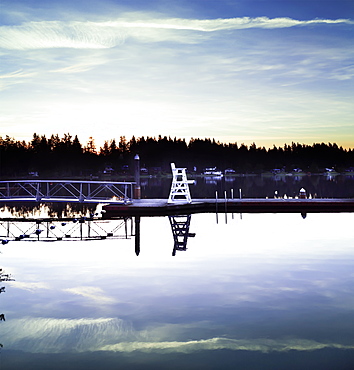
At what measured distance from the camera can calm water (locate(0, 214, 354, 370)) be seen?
16.7m

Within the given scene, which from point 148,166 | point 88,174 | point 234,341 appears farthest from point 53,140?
point 234,341

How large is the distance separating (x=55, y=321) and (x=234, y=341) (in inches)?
284

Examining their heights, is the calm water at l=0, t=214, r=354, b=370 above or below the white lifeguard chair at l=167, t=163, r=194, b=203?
below

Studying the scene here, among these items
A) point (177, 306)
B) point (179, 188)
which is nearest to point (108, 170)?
point (179, 188)

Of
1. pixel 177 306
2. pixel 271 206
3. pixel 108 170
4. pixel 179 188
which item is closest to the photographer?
pixel 177 306

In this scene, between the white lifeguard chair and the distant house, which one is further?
the distant house

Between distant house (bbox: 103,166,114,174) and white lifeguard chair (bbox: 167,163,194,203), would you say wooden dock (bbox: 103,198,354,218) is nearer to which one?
white lifeguard chair (bbox: 167,163,194,203)

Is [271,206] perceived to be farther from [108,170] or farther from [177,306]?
[108,170]

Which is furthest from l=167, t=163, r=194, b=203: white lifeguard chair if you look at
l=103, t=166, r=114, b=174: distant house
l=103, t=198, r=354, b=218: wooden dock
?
l=103, t=166, r=114, b=174: distant house

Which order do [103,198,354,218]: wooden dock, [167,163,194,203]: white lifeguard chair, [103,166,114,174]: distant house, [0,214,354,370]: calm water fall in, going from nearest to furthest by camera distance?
[0,214,354,370]: calm water, [167,163,194,203]: white lifeguard chair, [103,198,354,218]: wooden dock, [103,166,114,174]: distant house

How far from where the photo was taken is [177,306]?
21859 mm

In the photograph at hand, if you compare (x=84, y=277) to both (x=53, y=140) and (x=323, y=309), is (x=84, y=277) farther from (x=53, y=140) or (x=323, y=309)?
(x=53, y=140)

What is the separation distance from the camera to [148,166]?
644 feet

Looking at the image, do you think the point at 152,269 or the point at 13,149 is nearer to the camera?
the point at 152,269
